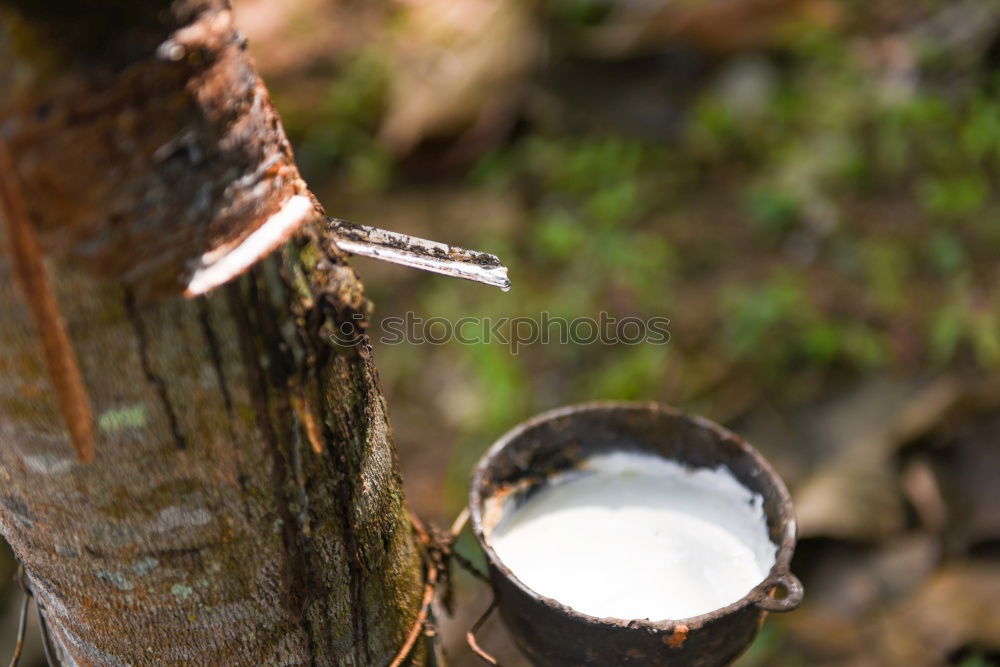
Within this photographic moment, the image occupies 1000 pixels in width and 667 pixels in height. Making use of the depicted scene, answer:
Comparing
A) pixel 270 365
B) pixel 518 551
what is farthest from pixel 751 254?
pixel 270 365

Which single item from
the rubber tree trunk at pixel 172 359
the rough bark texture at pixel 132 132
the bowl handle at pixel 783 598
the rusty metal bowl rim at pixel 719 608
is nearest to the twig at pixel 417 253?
the rubber tree trunk at pixel 172 359

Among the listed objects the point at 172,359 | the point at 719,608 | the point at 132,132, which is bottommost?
the point at 719,608

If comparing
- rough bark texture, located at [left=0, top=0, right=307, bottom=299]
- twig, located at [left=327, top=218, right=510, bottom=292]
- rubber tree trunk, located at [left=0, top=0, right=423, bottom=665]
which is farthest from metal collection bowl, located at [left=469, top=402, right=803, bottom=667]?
rough bark texture, located at [left=0, top=0, right=307, bottom=299]

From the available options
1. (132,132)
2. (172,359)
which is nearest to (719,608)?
(172,359)

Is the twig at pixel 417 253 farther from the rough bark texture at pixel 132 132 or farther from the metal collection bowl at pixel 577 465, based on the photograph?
the metal collection bowl at pixel 577 465

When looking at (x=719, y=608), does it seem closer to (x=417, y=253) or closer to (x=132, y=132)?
(x=417, y=253)

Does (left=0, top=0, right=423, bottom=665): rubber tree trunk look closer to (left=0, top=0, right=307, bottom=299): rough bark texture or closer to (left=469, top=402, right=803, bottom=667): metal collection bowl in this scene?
(left=0, top=0, right=307, bottom=299): rough bark texture

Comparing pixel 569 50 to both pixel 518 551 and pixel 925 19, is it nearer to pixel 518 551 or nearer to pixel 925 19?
pixel 925 19
